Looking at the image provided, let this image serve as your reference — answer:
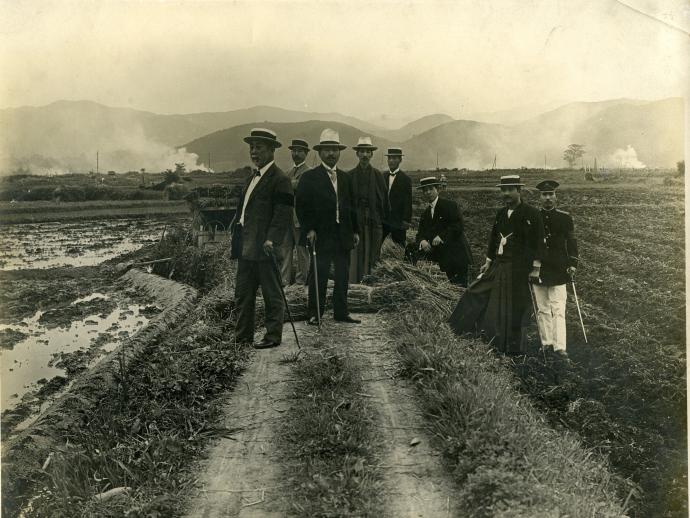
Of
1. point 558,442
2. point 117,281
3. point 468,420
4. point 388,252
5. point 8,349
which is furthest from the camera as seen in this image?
point 117,281

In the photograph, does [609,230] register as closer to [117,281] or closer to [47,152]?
[47,152]

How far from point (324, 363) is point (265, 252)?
130 cm

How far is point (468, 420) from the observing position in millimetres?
3924

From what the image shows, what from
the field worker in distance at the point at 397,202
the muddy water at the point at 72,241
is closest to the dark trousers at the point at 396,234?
the field worker in distance at the point at 397,202

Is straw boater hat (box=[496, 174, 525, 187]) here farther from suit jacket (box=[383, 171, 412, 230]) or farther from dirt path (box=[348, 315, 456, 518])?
dirt path (box=[348, 315, 456, 518])

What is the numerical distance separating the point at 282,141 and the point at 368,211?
164cm

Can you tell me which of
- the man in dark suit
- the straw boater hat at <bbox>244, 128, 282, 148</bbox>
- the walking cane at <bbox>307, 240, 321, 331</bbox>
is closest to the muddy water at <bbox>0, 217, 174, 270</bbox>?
the straw boater hat at <bbox>244, 128, 282, 148</bbox>

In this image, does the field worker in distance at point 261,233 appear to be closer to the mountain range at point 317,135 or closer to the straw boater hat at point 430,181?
the mountain range at point 317,135

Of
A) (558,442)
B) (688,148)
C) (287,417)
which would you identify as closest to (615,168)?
(688,148)

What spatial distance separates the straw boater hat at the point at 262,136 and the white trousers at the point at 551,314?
289cm

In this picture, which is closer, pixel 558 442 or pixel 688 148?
pixel 558 442

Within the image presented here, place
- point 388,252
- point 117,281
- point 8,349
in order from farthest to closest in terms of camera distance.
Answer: point 117,281, point 388,252, point 8,349

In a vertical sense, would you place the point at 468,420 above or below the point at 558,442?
above

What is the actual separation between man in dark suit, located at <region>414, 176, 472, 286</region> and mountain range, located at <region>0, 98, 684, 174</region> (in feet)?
1.27
